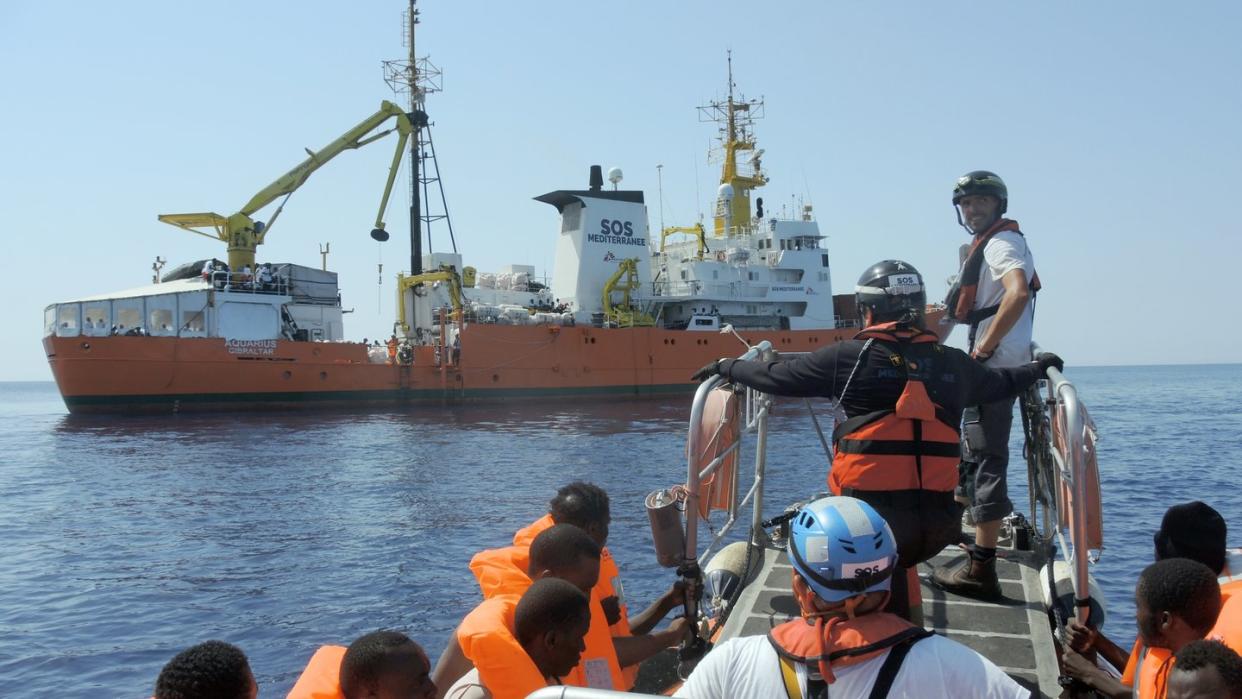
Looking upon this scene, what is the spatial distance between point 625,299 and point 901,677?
3614cm

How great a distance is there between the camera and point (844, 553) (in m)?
2.24

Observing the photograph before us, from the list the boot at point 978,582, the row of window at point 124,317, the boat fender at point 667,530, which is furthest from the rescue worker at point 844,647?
the row of window at point 124,317

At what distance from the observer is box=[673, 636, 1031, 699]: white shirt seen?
202 cm

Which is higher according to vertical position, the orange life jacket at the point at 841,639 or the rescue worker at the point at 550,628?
the orange life jacket at the point at 841,639

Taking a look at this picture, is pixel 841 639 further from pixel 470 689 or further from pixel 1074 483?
pixel 1074 483

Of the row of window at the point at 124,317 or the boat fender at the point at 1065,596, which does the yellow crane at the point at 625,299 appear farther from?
the boat fender at the point at 1065,596

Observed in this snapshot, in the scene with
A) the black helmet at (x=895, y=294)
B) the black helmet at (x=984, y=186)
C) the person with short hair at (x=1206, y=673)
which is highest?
the black helmet at (x=984, y=186)

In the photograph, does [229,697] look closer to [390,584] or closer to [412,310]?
[390,584]

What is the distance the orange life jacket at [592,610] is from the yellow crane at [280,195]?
36.3m

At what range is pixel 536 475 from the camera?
1789cm

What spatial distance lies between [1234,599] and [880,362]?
150 cm

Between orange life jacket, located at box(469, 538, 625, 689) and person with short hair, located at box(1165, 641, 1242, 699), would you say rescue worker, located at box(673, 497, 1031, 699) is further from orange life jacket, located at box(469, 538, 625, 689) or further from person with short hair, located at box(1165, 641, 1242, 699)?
orange life jacket, located at box(469, 538, 625, 689)

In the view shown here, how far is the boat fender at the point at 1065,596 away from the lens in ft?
14.7

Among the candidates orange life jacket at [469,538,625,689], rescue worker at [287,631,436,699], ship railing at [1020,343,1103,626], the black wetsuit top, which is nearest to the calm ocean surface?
orange life jacket at [469,538,625,689]
